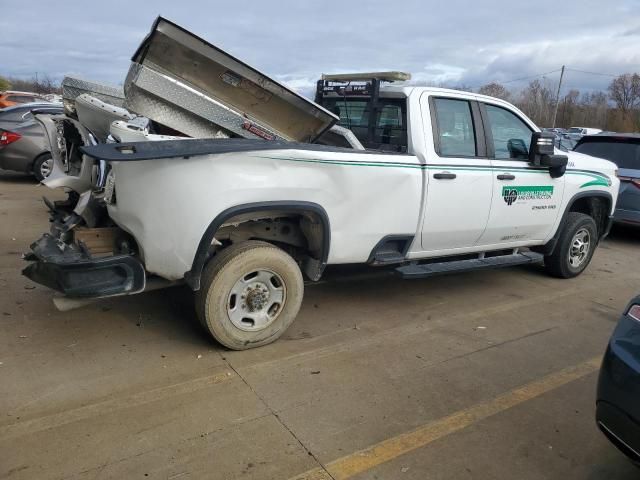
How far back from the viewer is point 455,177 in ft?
15.7

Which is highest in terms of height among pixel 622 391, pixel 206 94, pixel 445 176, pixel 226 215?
pixel 206 94

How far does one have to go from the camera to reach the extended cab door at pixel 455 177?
15.5 feet

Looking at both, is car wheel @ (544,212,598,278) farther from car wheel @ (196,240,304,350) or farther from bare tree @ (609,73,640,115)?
bare tree @ (609,73,640,115)

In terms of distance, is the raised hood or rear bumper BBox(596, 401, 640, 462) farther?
the raised hood

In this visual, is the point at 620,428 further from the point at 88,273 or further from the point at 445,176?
the point at 88,273

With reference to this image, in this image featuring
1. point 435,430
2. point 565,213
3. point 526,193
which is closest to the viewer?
point 435,430

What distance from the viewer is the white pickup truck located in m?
3.56

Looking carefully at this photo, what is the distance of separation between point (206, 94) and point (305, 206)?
1223mm

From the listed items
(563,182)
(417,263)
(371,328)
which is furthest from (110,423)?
(563,182)

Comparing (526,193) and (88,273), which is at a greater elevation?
(526,193)

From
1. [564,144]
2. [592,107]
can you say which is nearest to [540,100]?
[592,107]

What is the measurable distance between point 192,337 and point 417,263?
2.15 meters

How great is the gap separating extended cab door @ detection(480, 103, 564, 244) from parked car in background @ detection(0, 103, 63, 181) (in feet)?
26.7

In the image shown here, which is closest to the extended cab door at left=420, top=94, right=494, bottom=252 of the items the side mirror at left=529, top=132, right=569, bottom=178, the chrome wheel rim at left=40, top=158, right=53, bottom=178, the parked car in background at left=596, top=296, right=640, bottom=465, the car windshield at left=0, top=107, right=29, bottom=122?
the side mirror at left=529, top=132, right=569, bottom=178
